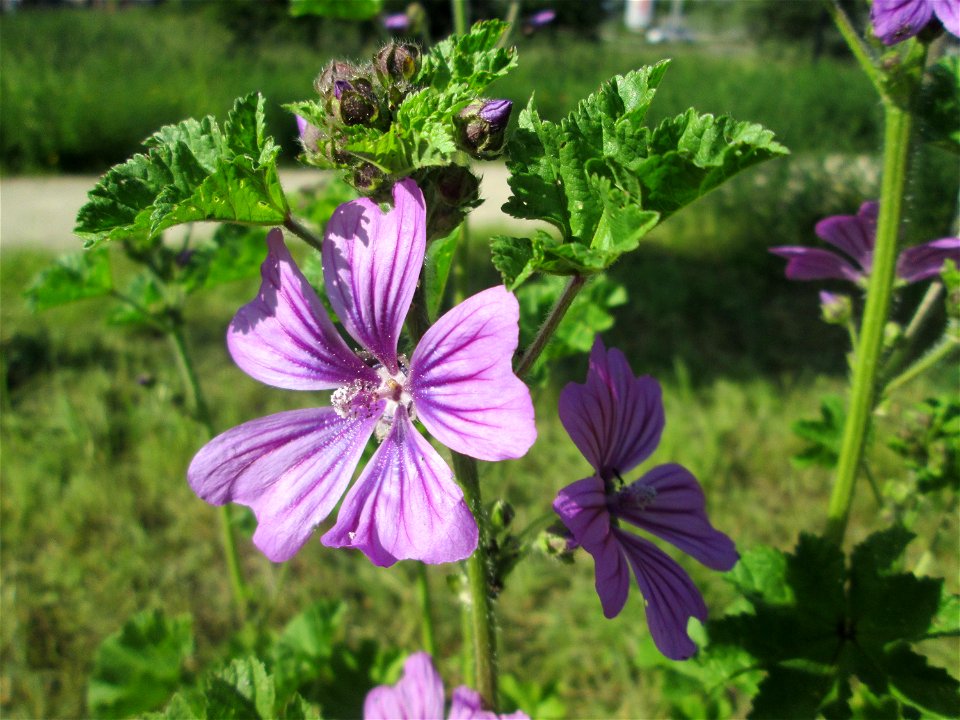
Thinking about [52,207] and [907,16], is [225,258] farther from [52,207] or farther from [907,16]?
[52,207]

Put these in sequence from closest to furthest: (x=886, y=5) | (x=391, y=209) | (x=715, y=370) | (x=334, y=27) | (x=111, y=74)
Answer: (x=391, y=209) → (x=886, y=5) → (x=715, y=370) → (x=111, y=74) → (x=334, y=27)

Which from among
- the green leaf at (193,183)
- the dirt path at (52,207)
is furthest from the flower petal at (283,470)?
the dirt path at (52,207)

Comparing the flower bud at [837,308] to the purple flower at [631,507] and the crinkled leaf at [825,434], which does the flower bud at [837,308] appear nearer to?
the crinkled leaf at [825,434]

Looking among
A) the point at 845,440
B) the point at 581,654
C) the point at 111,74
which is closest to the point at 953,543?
the point at 581,654

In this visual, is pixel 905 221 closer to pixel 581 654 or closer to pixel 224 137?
pixel 224 137

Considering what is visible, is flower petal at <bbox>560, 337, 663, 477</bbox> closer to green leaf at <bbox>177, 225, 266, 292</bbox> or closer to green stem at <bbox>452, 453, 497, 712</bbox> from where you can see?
green stem at <bbox>452, 453, 497, 712</bbox>

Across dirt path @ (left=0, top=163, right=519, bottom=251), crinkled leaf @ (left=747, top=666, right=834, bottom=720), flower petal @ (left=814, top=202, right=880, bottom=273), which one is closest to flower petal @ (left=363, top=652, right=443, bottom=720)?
crinkled leaf @ (left=747, top=666, right=834, bottom=720)
